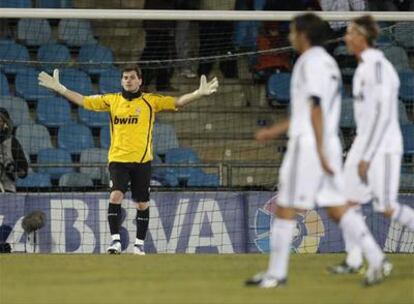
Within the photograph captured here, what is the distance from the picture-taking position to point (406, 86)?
17.9m

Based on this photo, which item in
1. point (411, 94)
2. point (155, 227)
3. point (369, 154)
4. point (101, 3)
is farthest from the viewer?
point (101, 3)

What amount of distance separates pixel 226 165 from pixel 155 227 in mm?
1596

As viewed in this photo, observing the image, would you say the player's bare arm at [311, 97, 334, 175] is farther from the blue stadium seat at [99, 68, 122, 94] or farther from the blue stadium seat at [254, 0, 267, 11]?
the blue stadium seat at [254, 0, 267, 11]

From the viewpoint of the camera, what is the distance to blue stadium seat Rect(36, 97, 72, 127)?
17641 mm

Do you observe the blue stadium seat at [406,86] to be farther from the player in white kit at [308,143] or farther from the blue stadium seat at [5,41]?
the player in white kit at [308,143]

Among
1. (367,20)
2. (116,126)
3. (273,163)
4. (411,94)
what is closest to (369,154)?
(367,20)

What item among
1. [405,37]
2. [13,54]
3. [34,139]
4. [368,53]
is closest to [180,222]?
[34,139]

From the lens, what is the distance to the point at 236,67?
1858 cm

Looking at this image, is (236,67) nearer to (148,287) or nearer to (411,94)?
Result: (411,94)

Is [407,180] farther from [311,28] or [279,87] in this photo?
[311,28]

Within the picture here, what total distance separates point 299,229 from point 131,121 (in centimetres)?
312

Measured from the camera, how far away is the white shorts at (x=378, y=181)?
9.59 metres

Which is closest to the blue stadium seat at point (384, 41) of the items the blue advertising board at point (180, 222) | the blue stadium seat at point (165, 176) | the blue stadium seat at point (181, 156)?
the blue stadium seat at point (181, 156)

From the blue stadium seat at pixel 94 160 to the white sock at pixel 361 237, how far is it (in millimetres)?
7867
